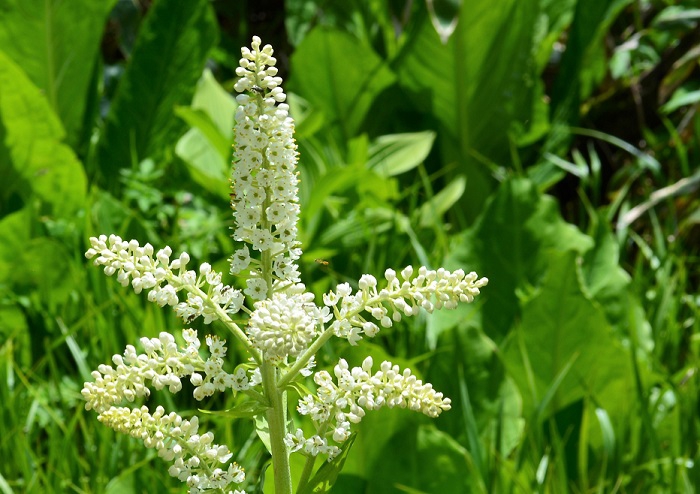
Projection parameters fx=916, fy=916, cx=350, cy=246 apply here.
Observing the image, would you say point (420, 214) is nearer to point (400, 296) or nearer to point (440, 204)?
point (440, 204)

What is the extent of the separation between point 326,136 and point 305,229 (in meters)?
0.48

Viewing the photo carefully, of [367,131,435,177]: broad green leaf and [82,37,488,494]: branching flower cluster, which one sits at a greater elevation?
[82,37,488,494]: branching flower cluster

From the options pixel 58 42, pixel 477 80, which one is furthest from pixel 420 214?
pixel 58 42

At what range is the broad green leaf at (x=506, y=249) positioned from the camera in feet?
6.64

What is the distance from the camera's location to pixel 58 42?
8.98 feet

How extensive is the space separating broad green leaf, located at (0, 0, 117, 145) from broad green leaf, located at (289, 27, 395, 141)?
0.61m

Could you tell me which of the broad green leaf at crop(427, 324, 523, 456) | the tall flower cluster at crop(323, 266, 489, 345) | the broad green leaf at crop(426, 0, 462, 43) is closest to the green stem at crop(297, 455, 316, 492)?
the tall flower cluster at crop(323, 266, 489, 345)

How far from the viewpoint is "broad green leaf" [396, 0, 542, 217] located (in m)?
2.75

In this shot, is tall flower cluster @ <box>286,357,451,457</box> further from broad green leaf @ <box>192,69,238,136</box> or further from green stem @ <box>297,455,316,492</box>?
broad green leaf @ <box>192,69,238,136</box>

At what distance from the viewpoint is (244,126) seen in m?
0.73

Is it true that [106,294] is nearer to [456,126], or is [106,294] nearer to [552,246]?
[552,246]

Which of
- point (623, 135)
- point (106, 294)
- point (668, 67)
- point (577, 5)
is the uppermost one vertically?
point (577, 5)

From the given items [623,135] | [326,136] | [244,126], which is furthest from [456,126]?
[244,126]

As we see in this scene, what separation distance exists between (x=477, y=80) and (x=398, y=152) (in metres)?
0.36
